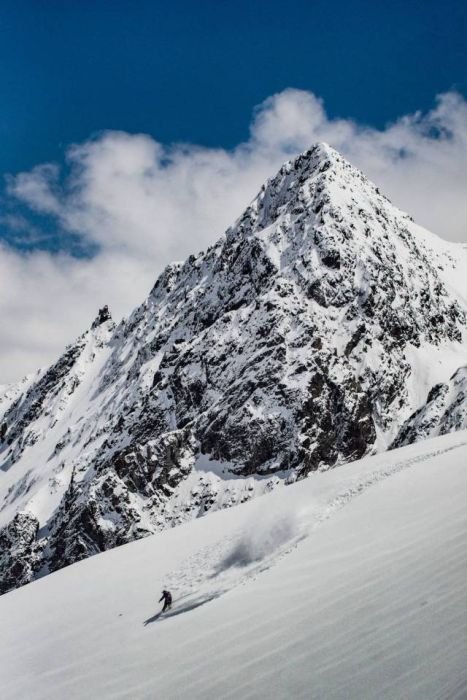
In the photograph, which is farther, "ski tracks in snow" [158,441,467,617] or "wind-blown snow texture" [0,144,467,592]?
"wind-blown snow texture" [0,144,467,592]

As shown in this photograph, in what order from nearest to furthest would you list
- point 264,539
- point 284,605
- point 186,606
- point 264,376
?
1. point 284,605
2. point 186,606
3. point 264,539
4. point 264,376

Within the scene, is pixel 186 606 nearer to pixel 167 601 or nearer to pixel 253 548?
pixel 167 601

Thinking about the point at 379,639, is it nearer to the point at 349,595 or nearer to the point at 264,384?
the point at 349,595

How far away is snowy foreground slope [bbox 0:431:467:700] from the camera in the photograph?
847 centimetres

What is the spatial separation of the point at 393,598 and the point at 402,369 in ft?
309

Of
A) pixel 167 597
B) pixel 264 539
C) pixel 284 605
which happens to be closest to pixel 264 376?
pixel 264 539

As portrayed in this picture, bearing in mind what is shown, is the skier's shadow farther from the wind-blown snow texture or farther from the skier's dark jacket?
the wind-blown snow texture

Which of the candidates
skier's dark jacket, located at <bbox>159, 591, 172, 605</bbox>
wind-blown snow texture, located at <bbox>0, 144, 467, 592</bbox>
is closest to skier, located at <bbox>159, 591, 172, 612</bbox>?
skier's dark jacket, located at <bbox>159, 591, 172, 605</bbox>

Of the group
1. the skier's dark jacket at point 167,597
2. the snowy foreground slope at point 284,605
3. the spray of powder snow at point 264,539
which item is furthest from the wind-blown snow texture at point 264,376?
the skier's dark jacket at point 167,597

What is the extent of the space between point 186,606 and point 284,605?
410 cm

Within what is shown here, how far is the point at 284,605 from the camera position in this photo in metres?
12.0

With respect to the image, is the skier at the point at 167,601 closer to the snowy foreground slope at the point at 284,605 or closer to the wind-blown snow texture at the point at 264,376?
the snowy foreground slope at the point at 284,605

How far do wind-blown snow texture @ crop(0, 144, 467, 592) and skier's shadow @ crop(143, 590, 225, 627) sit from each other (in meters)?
48.8

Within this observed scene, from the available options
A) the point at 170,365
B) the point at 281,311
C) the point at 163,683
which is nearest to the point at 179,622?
the point at 163,683
